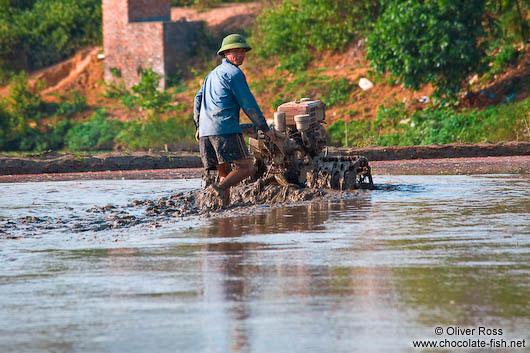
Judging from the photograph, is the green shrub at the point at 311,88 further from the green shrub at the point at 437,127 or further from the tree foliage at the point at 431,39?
the tree foliage at the point at 431,39

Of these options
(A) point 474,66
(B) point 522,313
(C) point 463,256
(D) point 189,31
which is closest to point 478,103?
(A) point 474,66

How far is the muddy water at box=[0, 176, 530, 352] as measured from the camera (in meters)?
4.63

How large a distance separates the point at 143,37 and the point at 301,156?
27.1 metres

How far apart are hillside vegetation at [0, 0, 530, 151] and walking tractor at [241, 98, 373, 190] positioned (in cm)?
1104

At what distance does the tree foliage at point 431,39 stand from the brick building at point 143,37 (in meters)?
14.0

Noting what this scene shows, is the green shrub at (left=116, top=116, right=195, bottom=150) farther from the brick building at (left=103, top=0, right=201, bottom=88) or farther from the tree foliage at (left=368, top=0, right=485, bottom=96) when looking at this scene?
the tree foliage at (left=368, top=0, right=485, bottom=96)

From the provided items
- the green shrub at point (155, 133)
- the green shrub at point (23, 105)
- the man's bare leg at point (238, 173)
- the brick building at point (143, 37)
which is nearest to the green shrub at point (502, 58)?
the green shrub at point (155, 133)

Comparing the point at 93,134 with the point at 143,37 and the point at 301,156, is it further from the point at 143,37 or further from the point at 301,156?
the point at 301,156

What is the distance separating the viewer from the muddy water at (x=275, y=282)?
15.2 ft

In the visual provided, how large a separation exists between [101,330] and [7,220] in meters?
5.36

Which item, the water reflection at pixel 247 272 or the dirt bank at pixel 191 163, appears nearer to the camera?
the water reflection at pixel 247 272

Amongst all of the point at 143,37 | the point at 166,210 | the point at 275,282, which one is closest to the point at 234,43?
the point at 166,210

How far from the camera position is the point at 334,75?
108ft

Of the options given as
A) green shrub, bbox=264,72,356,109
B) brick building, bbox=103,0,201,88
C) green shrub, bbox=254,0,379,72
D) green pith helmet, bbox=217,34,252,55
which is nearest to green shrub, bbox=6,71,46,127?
brick building, bbox=103,0,201,88
